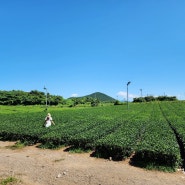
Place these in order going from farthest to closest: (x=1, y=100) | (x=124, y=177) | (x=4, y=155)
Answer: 1. (x=1, y=100)
2. (x=4, y=155)
3. (x=124, y=177)

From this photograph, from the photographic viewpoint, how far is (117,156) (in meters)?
15.8

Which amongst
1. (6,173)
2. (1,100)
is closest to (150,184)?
(6,173)

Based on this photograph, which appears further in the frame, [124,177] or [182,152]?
[182,152]

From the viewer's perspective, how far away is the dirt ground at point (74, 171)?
1195cm

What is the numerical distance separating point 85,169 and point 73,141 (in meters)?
5.42

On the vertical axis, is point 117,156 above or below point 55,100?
below

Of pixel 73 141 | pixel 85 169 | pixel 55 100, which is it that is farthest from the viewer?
pixel 55 100

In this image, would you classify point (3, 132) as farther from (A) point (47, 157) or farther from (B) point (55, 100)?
(B) point (55, 100)

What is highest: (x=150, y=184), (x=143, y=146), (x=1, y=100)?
(x=1, y=100)

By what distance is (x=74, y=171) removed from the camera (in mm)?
13406

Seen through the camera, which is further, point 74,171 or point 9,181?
point 74,171

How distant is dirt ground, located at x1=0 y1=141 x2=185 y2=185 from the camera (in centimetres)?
1195

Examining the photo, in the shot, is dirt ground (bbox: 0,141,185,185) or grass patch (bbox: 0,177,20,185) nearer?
grass patch (bbox: 0,177,20,185)

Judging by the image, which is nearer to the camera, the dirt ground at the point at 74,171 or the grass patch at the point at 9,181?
the grass patch at the point at 9,181
